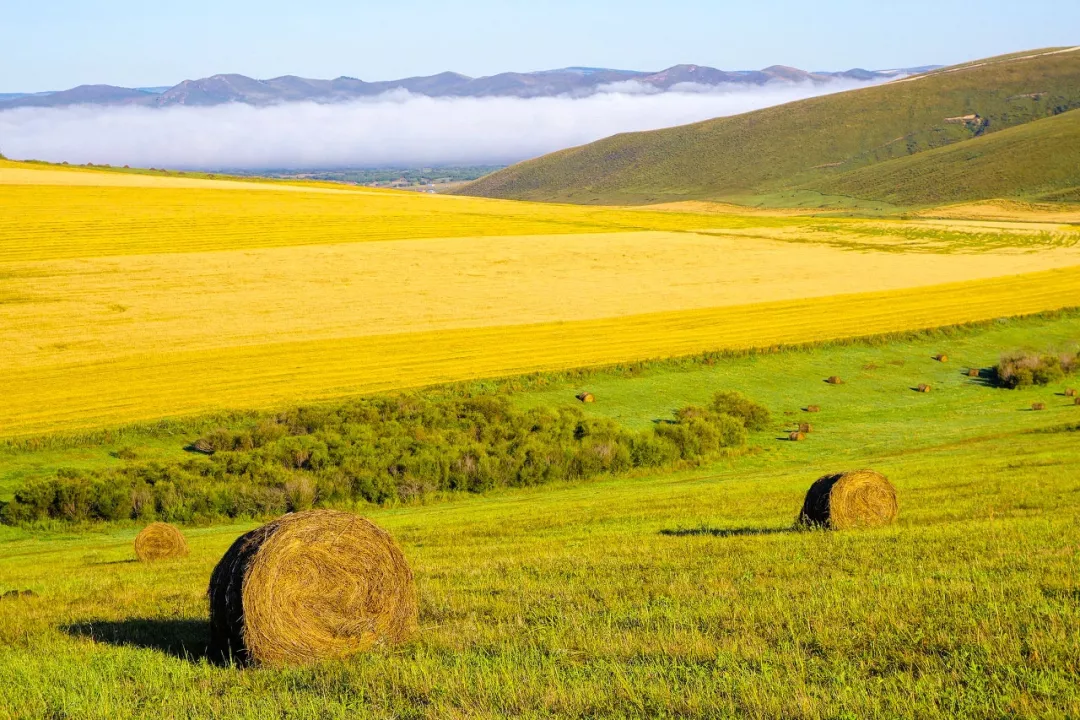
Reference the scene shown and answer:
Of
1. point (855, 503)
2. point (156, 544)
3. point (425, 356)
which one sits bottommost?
point (156, 544)

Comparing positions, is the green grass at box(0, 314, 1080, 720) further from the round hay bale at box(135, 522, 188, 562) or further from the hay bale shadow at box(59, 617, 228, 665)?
the round hay bale at box(135, 522, 188, 562)

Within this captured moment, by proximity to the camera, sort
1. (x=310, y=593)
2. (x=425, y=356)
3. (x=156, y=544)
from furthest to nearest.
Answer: (x=425, y=356) → (x=156, y=544) → (x=310, y=593)

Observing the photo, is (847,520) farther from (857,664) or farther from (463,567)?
(857,664)

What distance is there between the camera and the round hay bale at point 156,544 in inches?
756

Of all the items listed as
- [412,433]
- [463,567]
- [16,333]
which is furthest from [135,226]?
[463,567]

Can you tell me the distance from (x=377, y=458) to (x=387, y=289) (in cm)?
2482

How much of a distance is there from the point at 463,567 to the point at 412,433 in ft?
54.7

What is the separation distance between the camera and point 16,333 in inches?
1630

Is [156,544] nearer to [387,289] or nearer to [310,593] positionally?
[310,593]

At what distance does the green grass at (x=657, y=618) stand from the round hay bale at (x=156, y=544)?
457 millimetres

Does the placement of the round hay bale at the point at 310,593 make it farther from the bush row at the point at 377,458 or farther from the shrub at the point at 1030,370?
the shrub at the point at 1030,370

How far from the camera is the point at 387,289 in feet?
175

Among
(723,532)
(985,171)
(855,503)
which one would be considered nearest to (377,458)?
(723,532)

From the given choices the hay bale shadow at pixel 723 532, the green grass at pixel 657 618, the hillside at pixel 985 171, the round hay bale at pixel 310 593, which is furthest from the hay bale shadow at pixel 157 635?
the hillside at pixel 985 171
